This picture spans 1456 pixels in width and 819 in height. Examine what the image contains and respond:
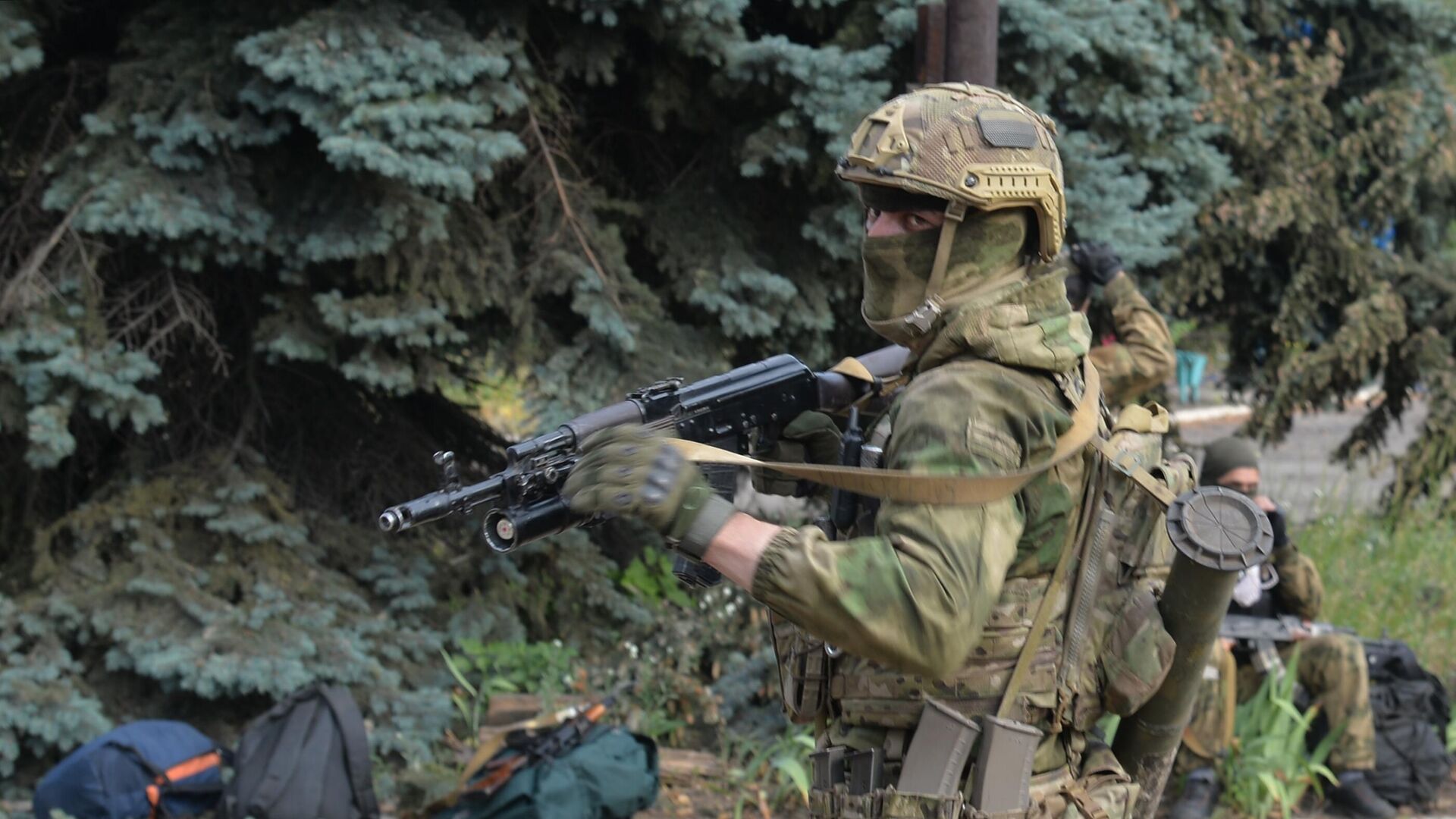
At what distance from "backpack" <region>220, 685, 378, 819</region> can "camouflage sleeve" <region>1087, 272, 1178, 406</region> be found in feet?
9.66

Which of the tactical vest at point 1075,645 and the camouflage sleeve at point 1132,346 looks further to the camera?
the camouflage sleeve at point 1132,346

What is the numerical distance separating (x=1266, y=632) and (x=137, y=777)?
4.01 metres

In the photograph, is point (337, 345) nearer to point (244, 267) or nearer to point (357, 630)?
point (244, 267)

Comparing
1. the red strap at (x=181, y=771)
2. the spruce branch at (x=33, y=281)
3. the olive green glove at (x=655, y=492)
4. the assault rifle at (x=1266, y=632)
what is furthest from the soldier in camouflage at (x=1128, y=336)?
the spruce branch at (x=33, y=281)

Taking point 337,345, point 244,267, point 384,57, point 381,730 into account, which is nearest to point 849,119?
point 384,57

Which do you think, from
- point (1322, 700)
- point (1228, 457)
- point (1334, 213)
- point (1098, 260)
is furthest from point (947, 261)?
point (1334, 213)

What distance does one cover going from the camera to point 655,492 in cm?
225

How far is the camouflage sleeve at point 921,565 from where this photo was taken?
2184 millimetres

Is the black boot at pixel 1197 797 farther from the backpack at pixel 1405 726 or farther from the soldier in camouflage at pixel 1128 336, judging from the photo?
the soldier in camouflage at pixel 1128 336

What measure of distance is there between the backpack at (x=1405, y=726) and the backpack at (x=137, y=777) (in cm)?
420

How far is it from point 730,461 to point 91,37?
13.9 feet

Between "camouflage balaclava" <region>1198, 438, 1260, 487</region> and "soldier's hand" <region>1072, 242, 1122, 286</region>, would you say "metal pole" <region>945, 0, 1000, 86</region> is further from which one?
"camouflage balaclava" <region>1198, 438, 1260, 487</region>

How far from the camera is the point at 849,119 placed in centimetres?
501

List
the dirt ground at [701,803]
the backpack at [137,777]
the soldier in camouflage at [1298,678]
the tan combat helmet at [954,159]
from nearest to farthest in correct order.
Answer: the tan combat helmet at [954,159]
the backpack at [137,777]
the dirt ground at [701,803]
the soldier in camouflage at [1298,678]
